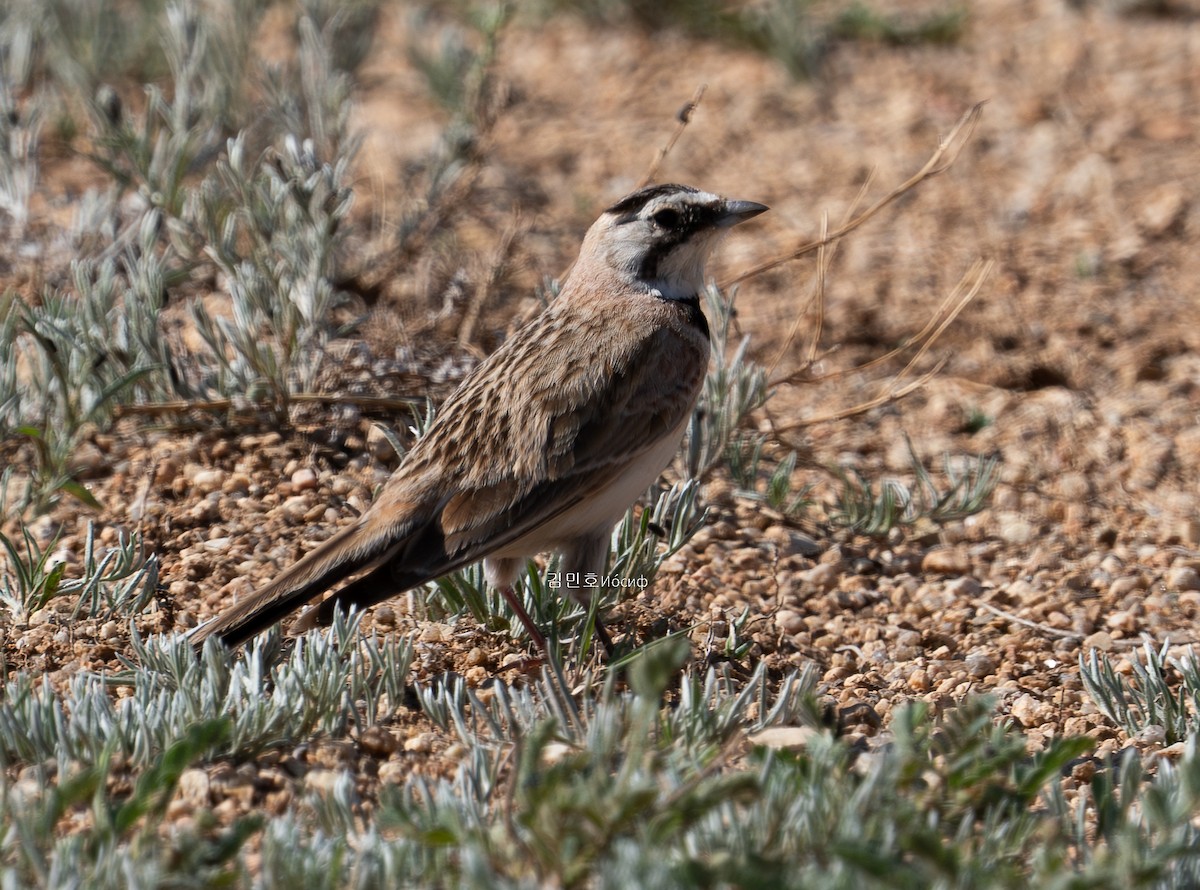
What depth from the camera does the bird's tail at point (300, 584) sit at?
13.6ft

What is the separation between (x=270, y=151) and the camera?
591cm

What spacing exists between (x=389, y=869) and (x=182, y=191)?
4189 mm

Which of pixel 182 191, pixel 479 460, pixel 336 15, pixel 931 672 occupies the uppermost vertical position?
pixel 336 15

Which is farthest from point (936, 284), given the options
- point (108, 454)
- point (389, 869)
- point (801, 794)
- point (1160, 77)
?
point (389, 869)

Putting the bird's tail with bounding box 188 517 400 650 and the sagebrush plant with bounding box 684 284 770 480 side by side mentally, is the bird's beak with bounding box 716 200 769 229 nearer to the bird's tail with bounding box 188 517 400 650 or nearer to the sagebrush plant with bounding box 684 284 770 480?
the sagebrush plant with bounding box 684 284 770 480

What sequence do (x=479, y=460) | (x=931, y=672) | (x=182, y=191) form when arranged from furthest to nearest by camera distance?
(x=182, y=191) → (x=931, y=672) → (x=479, y=460)

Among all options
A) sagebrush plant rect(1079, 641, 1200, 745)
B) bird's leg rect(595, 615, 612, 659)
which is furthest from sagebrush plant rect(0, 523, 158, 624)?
sagebrush plant rect(1079, 641, 1200, 745)

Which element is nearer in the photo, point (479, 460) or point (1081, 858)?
point (1081, 858)

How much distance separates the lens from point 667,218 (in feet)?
17.2

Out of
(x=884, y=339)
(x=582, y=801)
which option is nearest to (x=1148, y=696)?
(x=582, y=801)

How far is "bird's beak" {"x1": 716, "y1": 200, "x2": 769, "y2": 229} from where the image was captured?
5250mm

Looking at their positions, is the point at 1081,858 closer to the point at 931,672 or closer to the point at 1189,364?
the point at 931,672

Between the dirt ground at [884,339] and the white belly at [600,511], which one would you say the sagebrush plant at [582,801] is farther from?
the white belly at [600,511]

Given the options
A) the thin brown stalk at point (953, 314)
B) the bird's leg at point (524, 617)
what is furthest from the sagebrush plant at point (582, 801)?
the thin brown stalk at point (953, 314)
